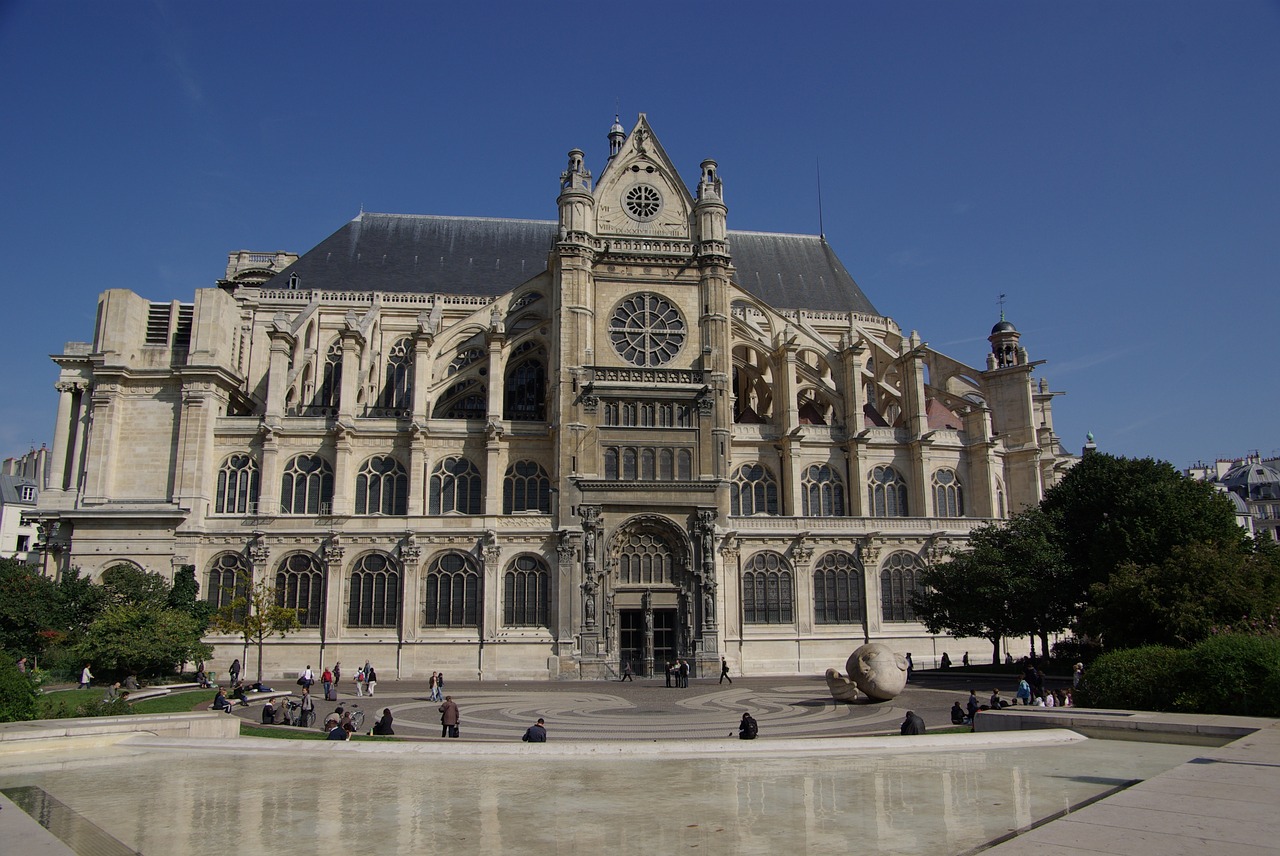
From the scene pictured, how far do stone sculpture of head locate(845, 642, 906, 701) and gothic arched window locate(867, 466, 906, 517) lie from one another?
1872 cm

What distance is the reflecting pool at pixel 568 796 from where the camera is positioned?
1106cm

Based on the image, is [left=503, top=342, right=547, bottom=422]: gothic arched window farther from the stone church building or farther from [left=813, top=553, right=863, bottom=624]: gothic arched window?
[left=813, top=553, right=863, bottom=624]: gothic arched window

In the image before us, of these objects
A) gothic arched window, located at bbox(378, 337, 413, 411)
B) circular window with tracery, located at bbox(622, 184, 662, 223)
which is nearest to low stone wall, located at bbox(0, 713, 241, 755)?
circular window with tracery, located at bbox(622, 184, 662, 223)

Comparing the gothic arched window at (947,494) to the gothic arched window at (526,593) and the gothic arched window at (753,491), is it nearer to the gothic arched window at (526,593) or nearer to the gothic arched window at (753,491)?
the gothic arched window at (753,491)

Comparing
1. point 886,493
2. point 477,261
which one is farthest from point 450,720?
point 477,261

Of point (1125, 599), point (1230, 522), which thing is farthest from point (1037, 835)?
point (1230, 522)

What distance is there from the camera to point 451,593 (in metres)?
42.7

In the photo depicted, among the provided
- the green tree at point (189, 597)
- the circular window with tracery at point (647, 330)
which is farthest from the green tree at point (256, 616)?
the circular window with tracery at point (647, 330)

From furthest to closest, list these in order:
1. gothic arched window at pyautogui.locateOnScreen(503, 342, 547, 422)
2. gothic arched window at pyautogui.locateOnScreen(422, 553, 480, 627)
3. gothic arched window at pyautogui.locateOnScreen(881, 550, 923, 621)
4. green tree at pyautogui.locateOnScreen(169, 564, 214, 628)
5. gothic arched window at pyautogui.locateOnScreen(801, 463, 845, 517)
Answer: gothic arched window at pyautogui.locateOnScreen(503, 342, 547, 422)
gothic arched window at pyautogui.locateOnScreen(801, 463, 845, 517)
gothic arched window at pyautogui.locateOnScreen(881, 550, 923, 621)
gothic arched window at pyautogui.locateOnScreen(422, 553, 480, 627)
green tree at pyautogui.locateOnScreen(169, 564, 214, 628)

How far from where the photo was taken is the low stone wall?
1698 centimetres

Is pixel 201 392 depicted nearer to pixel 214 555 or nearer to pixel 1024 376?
pixel 214 555

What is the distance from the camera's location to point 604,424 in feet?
145

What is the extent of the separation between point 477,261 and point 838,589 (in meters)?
32.6

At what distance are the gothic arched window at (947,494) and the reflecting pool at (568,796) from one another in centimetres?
3208
